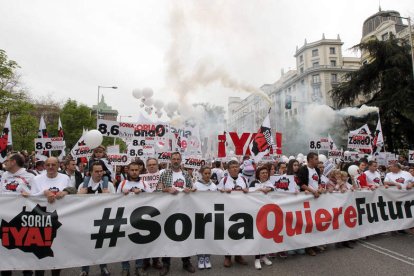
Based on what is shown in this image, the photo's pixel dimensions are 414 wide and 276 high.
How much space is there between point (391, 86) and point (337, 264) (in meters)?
23.7

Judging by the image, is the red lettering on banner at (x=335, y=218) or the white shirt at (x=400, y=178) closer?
the red lettering on banner at (x=335, y=218)

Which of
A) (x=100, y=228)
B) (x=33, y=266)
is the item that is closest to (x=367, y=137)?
(x=100, y=228)

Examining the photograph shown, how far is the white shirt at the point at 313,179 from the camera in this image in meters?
6.82

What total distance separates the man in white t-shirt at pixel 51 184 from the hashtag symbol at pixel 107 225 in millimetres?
640

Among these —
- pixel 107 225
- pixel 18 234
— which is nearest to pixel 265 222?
pixel 107 225

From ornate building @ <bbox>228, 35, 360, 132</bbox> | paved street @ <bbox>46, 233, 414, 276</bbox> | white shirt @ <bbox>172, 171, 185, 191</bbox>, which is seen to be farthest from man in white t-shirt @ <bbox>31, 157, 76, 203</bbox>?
ornate building @ <bbox>228, 35, 360, 132</bbox>

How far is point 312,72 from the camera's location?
3031 inches

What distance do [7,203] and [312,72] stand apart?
257 ft

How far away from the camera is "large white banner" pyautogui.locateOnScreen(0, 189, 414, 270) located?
491 cm

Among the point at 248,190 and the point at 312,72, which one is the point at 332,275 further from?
the point at 312,72

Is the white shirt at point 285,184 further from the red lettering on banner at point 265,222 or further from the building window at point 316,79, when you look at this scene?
the building window at point 316,79

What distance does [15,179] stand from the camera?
528 cm

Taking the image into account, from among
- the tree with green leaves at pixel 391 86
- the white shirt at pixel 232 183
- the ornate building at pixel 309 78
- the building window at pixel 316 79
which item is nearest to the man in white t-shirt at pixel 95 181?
the white shirt at pixel 232 183

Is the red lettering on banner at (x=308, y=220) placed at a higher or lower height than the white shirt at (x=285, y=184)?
lower
